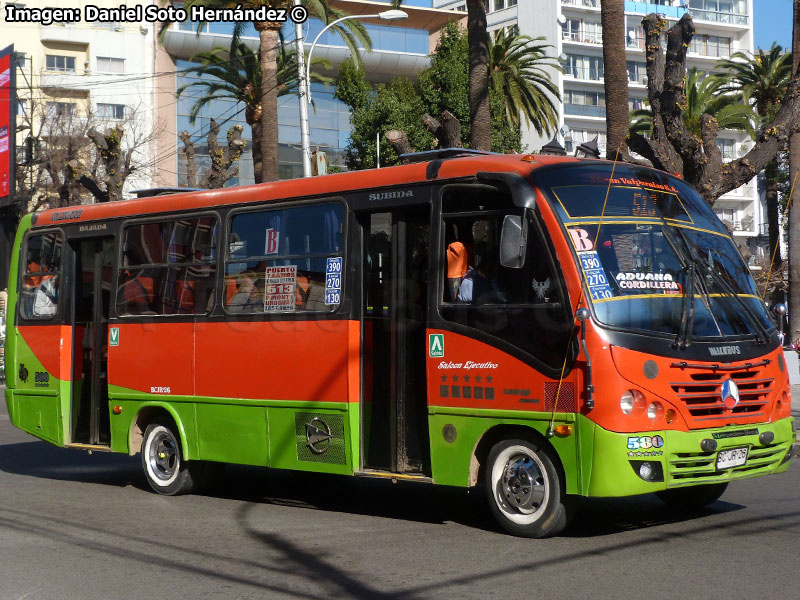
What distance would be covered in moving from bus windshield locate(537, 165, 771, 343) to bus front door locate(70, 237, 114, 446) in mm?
6279

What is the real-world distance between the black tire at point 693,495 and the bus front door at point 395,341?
2.15 meters

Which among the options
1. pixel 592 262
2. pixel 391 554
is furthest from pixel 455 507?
pixel 592 262

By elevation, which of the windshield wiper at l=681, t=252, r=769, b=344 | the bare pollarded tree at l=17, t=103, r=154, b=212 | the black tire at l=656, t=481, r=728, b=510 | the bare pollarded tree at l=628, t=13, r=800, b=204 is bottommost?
the black tire at l=656, t=481, r=728, b=510

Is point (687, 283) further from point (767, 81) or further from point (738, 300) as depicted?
point (767, 81)

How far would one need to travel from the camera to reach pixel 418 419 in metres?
9.38

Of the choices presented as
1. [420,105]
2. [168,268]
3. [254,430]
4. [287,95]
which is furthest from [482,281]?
[287,95]

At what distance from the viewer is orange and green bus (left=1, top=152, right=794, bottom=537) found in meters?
8.14

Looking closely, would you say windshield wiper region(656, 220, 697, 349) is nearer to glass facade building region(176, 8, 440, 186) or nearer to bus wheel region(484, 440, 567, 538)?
bus wheel region(484, 440, 567, 538)

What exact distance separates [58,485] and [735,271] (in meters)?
7.85

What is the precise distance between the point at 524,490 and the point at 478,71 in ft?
46.6

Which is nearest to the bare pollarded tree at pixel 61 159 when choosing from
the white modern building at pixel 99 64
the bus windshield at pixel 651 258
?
the white modern building at pixel 99 64

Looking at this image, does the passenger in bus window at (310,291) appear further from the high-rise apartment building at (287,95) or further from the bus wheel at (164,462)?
the high-rise apartment building at (287,95)

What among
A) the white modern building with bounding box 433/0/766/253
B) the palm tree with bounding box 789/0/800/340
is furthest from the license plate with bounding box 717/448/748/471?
the white modern building with bounding box 433/0/766/253

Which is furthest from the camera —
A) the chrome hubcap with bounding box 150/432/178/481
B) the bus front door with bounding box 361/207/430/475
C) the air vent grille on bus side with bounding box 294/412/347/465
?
the chrome hubcap with bounding box 150/432/178/481
